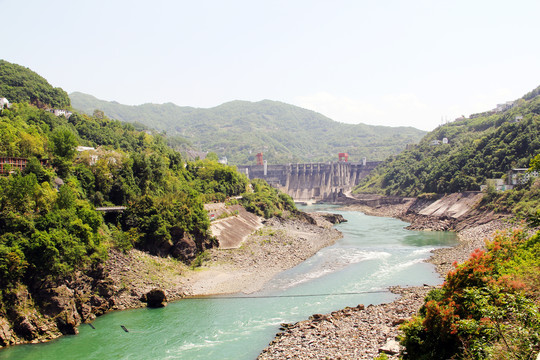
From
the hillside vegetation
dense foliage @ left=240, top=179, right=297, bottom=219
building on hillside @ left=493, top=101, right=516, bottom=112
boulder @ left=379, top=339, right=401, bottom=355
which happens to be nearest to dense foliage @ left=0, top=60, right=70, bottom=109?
the hillside vegetation

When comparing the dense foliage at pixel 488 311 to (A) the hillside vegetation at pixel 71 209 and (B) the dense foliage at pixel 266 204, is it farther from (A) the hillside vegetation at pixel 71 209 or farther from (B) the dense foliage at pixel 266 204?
(B) the dense foliage at pixel 266 204

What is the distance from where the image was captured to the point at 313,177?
6693 inches

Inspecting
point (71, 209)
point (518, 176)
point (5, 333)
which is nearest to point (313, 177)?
point (518, 176)

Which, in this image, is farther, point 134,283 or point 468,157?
point 468,157

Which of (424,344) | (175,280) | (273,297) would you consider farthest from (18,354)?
(424,344)

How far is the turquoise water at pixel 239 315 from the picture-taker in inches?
1036

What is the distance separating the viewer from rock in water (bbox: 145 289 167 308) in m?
34.0

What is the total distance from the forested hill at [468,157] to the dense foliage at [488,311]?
60528 mm

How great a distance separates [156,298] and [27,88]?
56.5 m

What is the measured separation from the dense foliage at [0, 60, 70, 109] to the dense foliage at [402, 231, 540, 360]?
7119cm

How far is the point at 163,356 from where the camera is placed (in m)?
25.6

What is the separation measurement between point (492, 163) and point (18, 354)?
80229 mm

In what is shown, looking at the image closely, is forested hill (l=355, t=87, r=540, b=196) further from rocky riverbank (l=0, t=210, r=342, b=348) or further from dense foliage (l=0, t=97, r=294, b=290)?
dense foliage (l=0, t=97, r=294, b=290)

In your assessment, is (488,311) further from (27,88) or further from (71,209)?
(27,88)
